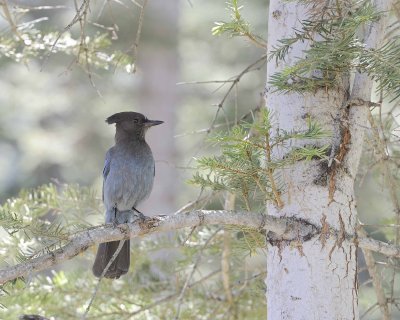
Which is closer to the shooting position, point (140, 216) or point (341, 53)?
point (341, 53)

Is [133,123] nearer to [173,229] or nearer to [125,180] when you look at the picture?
[125,180]

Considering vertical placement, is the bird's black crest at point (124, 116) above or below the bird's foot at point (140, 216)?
above

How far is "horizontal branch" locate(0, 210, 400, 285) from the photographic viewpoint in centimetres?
251

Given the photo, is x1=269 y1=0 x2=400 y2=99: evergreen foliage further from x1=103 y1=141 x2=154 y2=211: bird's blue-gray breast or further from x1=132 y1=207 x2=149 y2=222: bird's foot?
x1=103 y1=141 x2=154 y2=211: bird's blue-gray breast

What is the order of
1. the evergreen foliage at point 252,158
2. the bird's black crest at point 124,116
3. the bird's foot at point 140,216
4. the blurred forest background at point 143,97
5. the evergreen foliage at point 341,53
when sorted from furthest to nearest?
the blurred forest background at point 143,97, the bird's black crest at point 124,116, the bird's foot at point 140,216, the evergreen foliage at point 341,53, the evergreen foliage at point 252,158

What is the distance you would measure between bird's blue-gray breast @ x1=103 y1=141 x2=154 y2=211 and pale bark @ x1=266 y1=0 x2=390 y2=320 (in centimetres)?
175

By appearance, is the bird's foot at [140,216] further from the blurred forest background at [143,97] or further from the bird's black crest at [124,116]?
the blurred forest background at [143,97]

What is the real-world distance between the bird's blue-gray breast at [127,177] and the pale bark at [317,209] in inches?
68.9

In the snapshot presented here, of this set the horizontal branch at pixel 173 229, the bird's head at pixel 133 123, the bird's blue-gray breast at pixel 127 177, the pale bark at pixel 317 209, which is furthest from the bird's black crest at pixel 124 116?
the horizontal branch at pixel 173 229

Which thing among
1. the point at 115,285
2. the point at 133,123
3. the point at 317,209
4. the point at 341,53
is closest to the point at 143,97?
the point at 133,123

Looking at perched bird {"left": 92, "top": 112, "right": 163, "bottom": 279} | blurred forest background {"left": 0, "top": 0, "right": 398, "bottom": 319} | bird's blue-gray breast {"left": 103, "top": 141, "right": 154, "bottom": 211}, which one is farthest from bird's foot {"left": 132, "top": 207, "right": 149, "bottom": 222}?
blurred forest background {"left": 0, "top": 0, "right": 398, "bottom": 319}

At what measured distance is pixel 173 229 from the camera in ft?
9.00

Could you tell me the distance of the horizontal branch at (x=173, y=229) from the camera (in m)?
2.51

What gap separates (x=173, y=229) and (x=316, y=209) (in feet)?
1.82
